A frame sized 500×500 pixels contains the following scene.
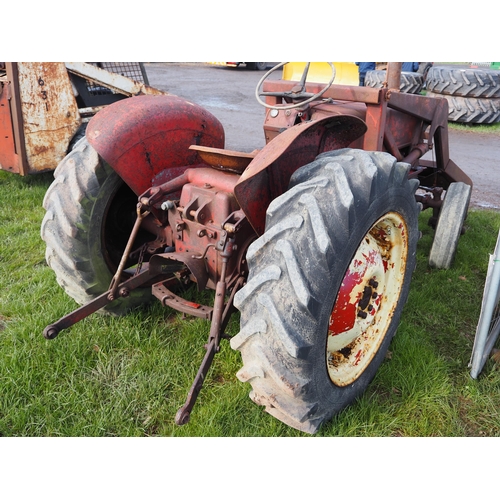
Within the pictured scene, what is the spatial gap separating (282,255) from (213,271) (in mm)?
702

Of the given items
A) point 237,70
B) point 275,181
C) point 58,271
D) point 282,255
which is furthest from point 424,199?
point 237,70

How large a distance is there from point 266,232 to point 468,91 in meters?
8.44

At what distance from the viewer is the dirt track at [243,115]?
259 inches

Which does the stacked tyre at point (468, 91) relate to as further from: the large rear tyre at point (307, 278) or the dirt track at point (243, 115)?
the large rear tyre at point (307, 278)

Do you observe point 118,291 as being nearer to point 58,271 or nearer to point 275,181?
point 58,271

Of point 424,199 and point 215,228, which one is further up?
point 215,228

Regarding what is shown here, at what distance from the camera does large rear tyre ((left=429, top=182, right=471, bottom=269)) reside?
3637 millimetres

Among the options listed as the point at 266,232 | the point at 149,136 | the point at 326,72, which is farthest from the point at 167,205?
the point at 326,72

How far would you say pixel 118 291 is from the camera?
8.07 ft

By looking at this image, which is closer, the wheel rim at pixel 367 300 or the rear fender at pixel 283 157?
the rear fender at pixel 283 157

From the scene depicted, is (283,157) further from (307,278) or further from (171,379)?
(171,379)

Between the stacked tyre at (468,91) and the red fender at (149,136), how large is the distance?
24.5ft

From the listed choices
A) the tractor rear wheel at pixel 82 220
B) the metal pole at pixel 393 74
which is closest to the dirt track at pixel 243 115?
the metal pole at pixel 393 74

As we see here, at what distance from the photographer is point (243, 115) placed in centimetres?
952
